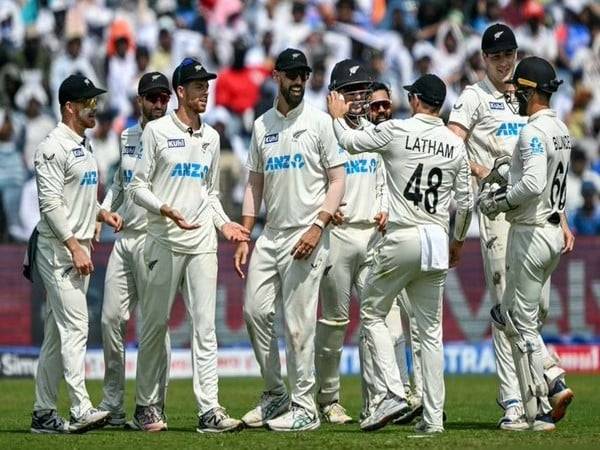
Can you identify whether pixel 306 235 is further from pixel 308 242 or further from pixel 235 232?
pixel 235 232

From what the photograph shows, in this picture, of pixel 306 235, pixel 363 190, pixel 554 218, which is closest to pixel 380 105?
pixel 363 190

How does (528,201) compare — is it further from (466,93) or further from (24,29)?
(24,29)

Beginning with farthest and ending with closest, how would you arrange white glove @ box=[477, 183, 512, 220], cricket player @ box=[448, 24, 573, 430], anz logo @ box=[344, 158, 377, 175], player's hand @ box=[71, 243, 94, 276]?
anz logo @ box=[344, 158, 377, 175], cricket player @ box=[448, 24, 573, 430], player's hand @ box=[71, 243, 94, 276], white glove @ box=[477, 183, 512, 220]

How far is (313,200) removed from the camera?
41.2 ft

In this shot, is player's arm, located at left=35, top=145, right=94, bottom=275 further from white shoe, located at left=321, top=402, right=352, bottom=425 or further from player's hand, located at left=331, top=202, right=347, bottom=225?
white shoe, located at left=321, top=402, right=352, bottom=425

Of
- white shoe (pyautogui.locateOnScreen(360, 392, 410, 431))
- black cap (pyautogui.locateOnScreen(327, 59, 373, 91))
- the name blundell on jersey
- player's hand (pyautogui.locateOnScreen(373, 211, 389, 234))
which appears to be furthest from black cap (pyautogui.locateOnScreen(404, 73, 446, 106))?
white shoe (pyautogui.locateOnScreen(360, 392, 410, 431))

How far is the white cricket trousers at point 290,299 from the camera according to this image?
12.5m

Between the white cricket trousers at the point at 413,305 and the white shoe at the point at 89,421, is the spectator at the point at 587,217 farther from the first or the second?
the white shoe at the point at 89,421

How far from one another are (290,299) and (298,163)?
1.15 meters

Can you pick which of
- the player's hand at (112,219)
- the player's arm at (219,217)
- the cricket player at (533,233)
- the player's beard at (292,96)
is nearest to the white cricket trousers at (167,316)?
the player's arm at (219,217)

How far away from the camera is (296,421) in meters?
12.4

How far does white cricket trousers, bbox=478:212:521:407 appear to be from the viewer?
42.2ft

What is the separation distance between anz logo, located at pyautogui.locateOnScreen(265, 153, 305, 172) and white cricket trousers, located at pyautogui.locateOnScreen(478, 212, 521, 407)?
66.8 inches

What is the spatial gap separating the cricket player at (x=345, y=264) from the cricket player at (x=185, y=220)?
4.31 feet
